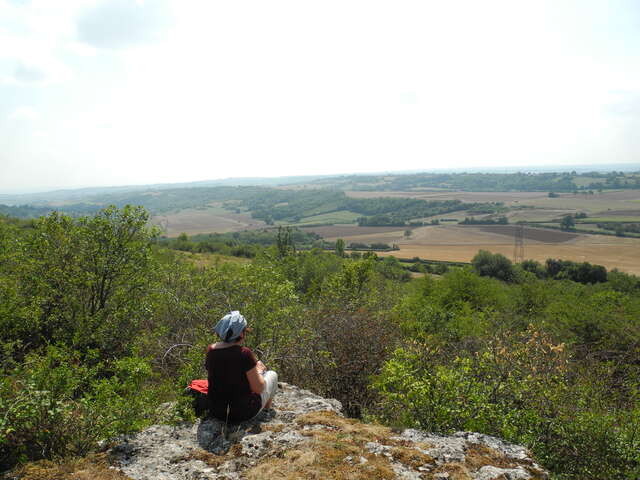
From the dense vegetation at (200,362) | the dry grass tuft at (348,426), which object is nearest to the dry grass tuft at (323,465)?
the dry grass tuft at (348,426)

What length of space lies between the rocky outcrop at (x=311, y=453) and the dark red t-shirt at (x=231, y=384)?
0.23 meters

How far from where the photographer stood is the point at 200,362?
7.95 metres

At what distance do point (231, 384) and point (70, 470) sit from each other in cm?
229

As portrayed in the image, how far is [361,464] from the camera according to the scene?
16.3ft

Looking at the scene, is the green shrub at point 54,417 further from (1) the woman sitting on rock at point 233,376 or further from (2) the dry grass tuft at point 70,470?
(1) the woman sitting on rock at point 233,376

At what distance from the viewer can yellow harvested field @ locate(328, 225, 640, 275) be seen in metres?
83.6

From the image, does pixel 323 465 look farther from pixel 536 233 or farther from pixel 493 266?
pixel 536 233

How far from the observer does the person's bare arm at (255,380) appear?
19.9 ft

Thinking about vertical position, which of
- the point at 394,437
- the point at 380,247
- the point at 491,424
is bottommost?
the point at 380,247

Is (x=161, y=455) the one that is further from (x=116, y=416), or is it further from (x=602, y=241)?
(x=602, y=241)

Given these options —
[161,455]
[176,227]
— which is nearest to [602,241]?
[161,455]

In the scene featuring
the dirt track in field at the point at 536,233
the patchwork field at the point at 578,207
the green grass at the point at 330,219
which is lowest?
the dirt track in field at the point at 536,233

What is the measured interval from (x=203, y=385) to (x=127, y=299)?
5627 millimetres

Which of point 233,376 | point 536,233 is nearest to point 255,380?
point 233,376
